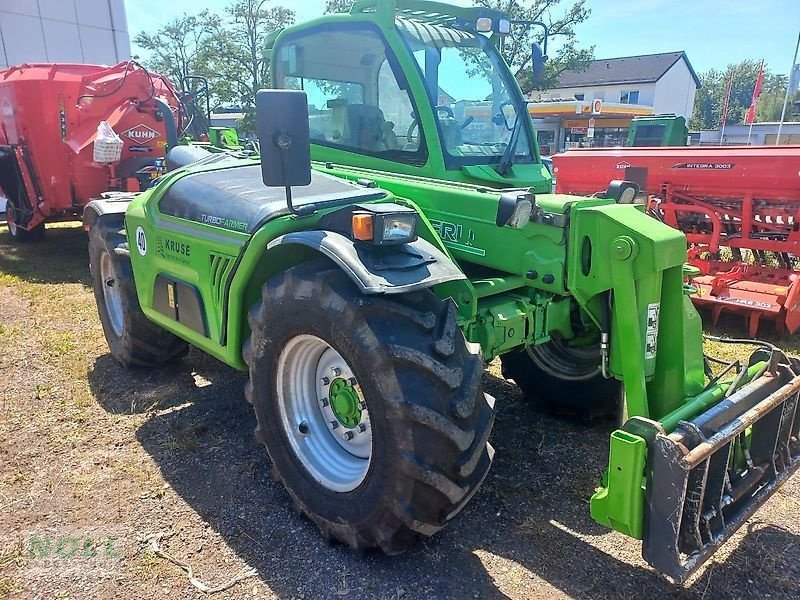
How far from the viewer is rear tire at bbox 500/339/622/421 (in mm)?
3842

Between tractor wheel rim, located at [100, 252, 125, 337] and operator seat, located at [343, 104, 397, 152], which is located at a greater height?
operator seat, located at [343, 104, 397, 152]

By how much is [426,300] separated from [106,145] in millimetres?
7116

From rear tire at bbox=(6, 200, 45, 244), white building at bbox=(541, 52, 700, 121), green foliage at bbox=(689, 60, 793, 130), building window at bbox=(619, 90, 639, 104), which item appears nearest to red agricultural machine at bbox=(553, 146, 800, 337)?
rear tire at bbox=(6, 200, 45, 244)

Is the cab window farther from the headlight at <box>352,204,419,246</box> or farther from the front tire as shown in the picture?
the front tire

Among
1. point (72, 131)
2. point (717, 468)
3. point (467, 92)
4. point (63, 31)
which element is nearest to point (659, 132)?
point (467, 92)

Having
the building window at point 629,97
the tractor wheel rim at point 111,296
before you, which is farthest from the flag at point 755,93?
the tractor wheel rim at point 111,296

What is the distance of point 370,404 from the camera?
8.14ft

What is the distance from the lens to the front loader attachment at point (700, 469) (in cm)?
220

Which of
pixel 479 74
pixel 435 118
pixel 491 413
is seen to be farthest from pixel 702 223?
pixel 491 413

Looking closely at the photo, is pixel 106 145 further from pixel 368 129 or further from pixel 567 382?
pixel 567 382

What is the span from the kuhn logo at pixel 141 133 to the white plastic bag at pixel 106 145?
36cm

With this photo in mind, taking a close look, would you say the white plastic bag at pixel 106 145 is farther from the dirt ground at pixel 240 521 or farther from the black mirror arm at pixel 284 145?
the black mirror arm at pixel 284 145

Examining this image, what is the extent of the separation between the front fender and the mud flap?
101 cm

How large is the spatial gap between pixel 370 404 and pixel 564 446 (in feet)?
5.68
